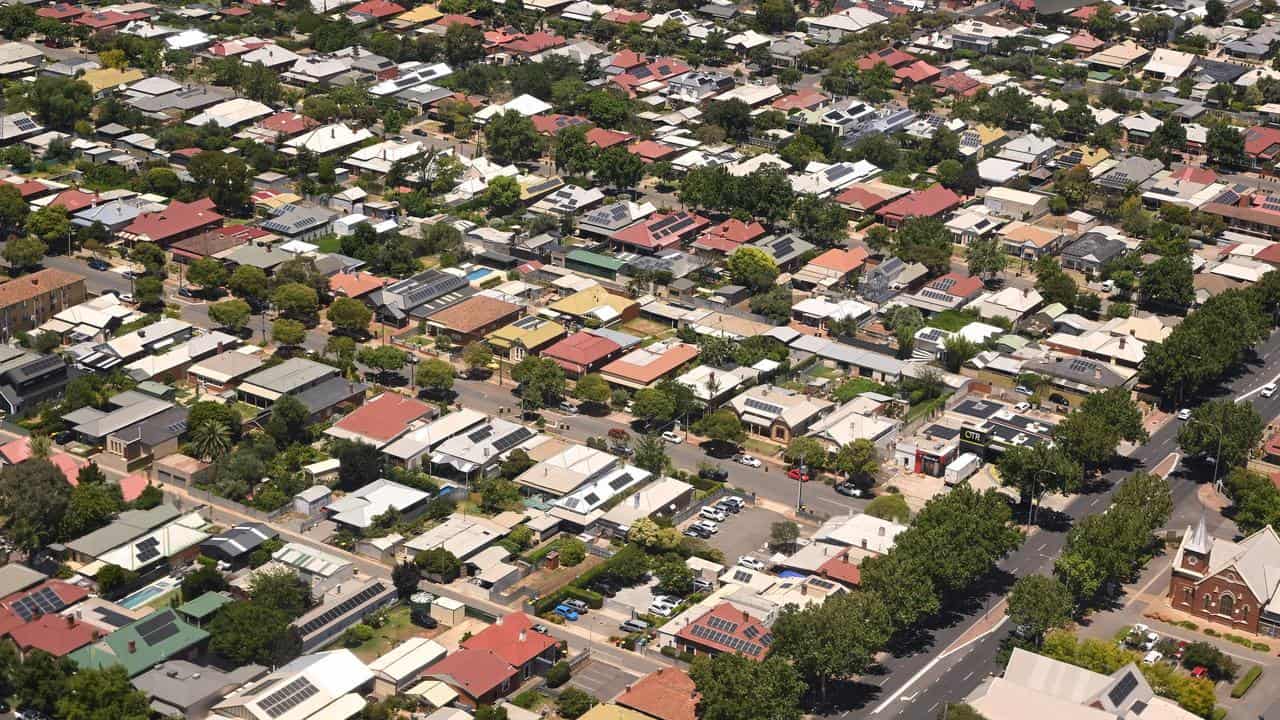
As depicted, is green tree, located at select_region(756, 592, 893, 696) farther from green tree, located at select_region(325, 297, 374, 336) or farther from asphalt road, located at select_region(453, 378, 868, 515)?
green tree, located at select_region(325, 297, 374, 336)

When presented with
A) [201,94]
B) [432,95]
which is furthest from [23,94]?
[432,95]

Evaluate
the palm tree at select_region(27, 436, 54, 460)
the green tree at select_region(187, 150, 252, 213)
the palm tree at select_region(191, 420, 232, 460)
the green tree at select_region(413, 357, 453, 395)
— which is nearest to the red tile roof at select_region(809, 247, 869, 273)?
the green tree at select_region(413, 357, 453, 395)

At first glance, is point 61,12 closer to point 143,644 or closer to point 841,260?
point 841,260

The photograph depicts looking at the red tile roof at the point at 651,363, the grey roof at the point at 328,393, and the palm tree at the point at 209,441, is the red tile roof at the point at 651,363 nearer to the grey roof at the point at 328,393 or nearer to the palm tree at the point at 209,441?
the grey roof at the point at 328,393

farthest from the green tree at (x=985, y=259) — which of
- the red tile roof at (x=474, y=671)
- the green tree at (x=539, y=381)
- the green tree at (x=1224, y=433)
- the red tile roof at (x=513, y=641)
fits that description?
the red tile roof at (x=474, y=671)

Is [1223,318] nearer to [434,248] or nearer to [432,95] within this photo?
[434,248]

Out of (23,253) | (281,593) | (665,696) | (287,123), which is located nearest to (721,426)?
(665,696)
